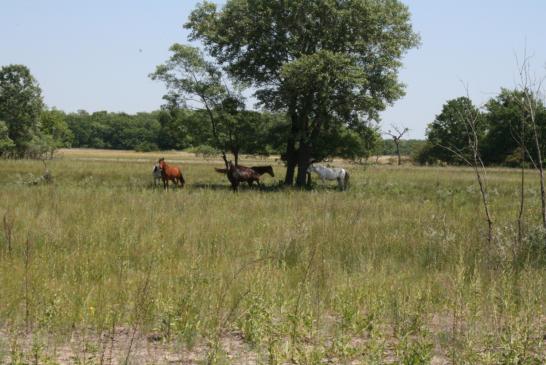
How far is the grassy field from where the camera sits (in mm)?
5008

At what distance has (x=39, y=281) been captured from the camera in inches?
277

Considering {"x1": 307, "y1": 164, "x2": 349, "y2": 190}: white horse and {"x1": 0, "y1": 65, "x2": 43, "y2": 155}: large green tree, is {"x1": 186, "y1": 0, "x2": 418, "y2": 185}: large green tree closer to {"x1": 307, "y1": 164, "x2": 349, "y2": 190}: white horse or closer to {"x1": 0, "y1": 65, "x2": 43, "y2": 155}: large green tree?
{"x1": 307, "y1": 164, "x2": 349, "y2": 190}: white horse

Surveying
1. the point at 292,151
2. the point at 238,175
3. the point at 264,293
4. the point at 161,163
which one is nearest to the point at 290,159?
the point at 292,151

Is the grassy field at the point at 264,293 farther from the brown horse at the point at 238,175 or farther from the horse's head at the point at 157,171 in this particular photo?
the horse's head at the point at 157,171

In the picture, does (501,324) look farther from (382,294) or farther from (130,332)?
(130,332)

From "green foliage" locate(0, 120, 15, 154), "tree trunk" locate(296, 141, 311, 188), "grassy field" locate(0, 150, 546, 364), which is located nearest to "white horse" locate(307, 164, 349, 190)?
"tree trunk" locate(296, 141, 311, 188)

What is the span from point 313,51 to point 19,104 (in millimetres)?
51720

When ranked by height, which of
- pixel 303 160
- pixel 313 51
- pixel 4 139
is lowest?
pixel 303 160

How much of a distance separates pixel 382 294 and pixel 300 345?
2040mm

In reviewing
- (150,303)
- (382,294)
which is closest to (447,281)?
(382,294)

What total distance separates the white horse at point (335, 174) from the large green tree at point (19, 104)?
1903 inches

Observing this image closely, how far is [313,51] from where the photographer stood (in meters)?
28.4

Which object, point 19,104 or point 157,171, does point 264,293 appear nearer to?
point 157,171

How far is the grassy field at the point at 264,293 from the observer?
5.01 meters
